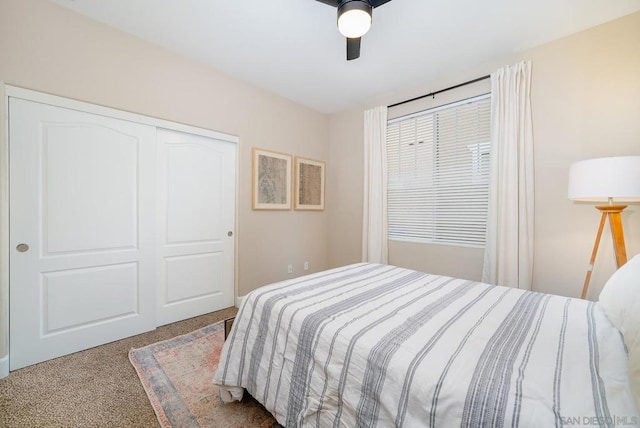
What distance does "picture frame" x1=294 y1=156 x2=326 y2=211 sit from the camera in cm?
354

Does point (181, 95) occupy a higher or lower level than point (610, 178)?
higher

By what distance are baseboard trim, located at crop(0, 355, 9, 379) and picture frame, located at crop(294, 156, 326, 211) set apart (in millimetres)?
2771

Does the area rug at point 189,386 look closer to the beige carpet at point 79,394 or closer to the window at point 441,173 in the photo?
the beige carpet at point 79,394

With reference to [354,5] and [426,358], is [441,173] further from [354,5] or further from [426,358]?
[426,358]

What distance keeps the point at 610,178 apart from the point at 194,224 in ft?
11.0

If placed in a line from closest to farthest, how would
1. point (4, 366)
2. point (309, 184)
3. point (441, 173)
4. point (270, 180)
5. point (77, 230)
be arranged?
point (4, 366)
point (77, 230)
point (441, 173)
point (270, 180)
point (309, 184)

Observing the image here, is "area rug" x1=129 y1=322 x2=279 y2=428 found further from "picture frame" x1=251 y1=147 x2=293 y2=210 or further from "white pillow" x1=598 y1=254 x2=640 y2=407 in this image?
"picture frame" x1=251 y1=147 x2=293 y2=210

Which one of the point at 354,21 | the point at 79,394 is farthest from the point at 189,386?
the point at 354,21

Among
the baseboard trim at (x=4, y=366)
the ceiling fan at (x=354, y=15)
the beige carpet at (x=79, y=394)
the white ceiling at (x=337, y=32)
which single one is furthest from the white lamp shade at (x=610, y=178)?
the baseboard trim at (x=4, y=366)

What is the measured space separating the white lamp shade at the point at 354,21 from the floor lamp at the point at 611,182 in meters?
1.70

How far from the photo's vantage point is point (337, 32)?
2135 mm

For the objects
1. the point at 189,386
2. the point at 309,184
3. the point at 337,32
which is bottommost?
the point at 189,386

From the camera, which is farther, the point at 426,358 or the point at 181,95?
the point at 181,95

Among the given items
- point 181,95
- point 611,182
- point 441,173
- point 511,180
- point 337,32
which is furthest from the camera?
Answer: point 441,173
